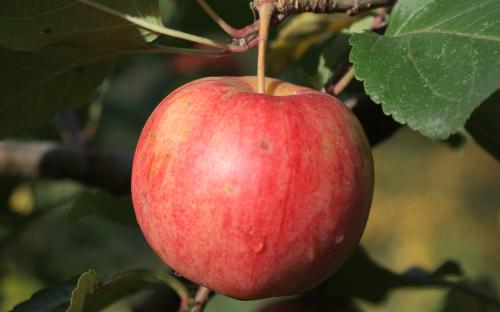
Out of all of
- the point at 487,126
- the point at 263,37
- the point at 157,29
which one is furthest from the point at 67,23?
the point at 487,126

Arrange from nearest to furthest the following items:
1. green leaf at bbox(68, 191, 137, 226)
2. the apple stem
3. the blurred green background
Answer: the apple stem, green leaf at bbox(68, 191, 137, 226), the blurred green background

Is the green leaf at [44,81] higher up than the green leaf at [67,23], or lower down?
lower down

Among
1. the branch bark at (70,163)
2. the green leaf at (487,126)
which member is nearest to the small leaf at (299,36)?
the branch bark at (70,163)

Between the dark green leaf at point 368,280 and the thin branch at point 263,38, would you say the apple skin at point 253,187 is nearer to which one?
the thin branch at point 263,38

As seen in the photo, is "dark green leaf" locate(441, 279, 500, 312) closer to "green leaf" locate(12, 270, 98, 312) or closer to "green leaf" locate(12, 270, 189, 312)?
"green leaf" locate(12, 270, 189, 312)

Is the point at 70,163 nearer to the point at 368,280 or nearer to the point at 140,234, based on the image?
the point at 368,280

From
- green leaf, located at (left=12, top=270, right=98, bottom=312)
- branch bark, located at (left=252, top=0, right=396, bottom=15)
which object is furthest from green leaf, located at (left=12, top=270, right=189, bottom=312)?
branch bark, located at (left=252, top=0, right=396, bottom=15)
